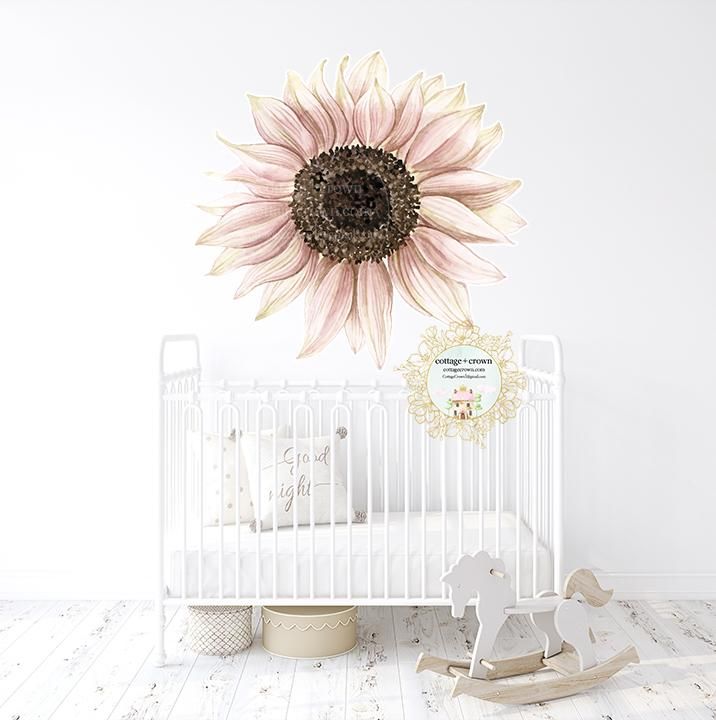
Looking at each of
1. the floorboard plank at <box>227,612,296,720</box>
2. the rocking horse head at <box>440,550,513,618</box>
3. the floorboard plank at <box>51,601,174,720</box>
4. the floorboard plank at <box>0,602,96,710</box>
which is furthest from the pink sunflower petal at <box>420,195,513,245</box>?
the floorboard plank at <box>0,602,96,710</box>

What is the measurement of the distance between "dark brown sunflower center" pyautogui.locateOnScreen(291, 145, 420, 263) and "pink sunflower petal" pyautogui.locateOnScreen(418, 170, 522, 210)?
75 millimetres

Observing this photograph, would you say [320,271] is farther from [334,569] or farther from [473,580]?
[473,580]

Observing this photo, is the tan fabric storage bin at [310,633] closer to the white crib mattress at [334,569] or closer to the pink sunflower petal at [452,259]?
the white crib mattress at [334,569]

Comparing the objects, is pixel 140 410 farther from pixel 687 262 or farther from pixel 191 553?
pixel 687 262

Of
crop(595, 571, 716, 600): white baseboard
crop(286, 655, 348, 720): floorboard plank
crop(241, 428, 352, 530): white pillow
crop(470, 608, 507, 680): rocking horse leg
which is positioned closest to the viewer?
crop(286, 655, 348, 720): floorboard plank

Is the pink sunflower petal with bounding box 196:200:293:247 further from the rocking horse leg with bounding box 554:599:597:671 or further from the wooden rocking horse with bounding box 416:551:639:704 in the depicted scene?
the rocking horse leg with bounding box 554:599:597:671

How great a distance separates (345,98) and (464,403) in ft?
3.98

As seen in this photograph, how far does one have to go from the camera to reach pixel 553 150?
3.20 m

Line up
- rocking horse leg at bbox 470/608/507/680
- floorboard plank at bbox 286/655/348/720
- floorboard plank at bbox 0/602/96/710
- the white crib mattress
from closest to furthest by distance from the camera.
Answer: floorboard plank at bbox 286/655/348/720
rocking horse leg at bbox 470/608/507/680
floorboard plank at bbox 0/602/96/710
the white crib mattress

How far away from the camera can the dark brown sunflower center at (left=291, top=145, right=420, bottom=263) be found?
10.3ft

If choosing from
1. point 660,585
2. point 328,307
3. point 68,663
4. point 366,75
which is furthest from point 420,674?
point 366,75

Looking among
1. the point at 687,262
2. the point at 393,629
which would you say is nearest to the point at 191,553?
the point at 393,629

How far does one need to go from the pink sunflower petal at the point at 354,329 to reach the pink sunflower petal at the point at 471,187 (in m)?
0.49

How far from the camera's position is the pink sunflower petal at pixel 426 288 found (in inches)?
125
